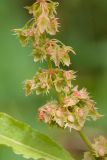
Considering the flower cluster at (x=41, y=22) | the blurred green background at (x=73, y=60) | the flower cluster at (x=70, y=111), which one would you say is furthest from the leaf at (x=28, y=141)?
the blurred green background at (x=73, y=60)

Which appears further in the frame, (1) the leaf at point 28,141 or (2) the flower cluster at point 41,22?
(1) the leaf at point 28,141

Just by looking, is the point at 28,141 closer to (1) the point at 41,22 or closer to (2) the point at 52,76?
(2) the point at 52,76

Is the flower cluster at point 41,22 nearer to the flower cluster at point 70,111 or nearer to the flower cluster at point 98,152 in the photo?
the flower cluster at point 70,111

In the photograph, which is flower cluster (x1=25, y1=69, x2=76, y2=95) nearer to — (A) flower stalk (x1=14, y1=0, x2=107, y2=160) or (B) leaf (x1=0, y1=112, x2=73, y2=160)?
(A) flower stalk (x1=14, y1=0, x2=107, y2=160)

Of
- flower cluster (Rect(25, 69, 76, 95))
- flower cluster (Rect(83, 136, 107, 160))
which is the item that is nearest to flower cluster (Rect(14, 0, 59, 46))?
flower cluster (Rect(25, 69, 76, 95))

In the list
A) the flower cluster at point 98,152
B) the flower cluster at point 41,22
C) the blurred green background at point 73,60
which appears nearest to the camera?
the flower cluster at point 41,22

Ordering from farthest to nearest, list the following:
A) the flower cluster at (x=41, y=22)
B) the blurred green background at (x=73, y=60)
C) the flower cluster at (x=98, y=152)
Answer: the blurred green background at (x=73, y=60) < the flower cluster at (x=98, y=152) < the flower cluster at (x=41, y=22)

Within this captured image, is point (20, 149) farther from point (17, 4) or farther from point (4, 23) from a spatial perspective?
point (17, 4)
